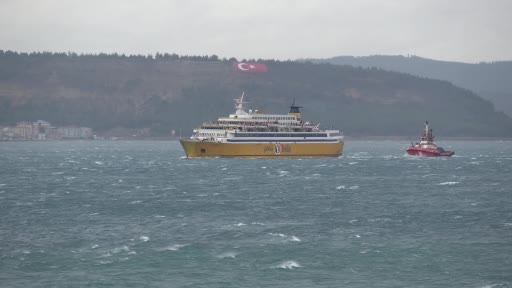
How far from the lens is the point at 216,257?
61062 mm

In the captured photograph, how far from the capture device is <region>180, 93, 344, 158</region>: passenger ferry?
16975cm

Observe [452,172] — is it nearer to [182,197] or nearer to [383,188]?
[383,188]

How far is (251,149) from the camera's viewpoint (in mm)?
170625

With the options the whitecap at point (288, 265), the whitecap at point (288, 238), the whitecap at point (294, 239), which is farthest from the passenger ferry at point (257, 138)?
the whitecap at point (288, 265)

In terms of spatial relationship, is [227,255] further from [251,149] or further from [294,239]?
[251,149]

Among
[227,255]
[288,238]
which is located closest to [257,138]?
[288,238]

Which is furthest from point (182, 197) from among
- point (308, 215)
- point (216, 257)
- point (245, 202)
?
point (216, 257)

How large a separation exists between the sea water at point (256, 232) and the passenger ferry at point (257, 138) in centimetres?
4794

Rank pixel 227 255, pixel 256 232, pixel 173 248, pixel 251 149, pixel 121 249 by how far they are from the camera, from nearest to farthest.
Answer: pixel 227 255, pixel 121 249, pixel 173 248, pixel 256 232, pixel 251 149

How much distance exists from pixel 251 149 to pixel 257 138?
2404mm

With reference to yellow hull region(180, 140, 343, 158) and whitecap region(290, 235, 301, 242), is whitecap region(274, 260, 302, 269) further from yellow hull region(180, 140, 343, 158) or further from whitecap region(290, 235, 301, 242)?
yellow hull region(180, 140, 343, 158)

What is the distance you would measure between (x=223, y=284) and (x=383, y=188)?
5591 cm

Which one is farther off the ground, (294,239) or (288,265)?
(294,239)

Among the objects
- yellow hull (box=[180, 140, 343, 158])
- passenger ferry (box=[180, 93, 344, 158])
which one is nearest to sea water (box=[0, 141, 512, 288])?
yellow hull (box=[180, 140, 343, 158])
